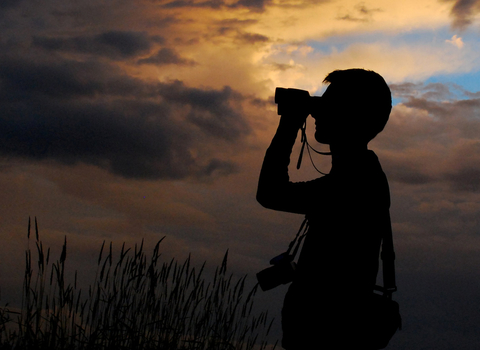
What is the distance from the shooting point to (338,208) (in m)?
1.90

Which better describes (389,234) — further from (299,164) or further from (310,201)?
(299,164)

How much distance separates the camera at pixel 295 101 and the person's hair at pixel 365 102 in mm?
135

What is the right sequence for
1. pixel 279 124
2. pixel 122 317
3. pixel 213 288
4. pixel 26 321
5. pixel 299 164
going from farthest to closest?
pixel 213 288 → pixel 122 317 → pixel 26 321 → pixel 299 164 → pixel 279 124

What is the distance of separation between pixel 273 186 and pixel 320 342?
753 millimetres

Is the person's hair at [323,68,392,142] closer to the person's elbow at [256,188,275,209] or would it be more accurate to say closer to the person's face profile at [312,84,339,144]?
the person's face profile at [312,84,339,144]

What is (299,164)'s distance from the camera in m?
2.61

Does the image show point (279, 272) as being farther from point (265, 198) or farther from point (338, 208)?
point (338, 208)

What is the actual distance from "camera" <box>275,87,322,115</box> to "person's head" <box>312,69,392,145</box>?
0.04 metres

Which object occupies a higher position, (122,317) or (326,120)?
(326,120)

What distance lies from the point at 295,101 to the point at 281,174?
0.39 m

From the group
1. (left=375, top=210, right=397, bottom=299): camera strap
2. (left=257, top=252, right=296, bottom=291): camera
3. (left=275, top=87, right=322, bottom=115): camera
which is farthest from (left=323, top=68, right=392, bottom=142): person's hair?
(left=257, top=252, right=296, bottom=291): camera

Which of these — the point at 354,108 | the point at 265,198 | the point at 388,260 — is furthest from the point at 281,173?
the point at 388,260

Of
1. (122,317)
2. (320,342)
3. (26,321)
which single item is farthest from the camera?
(122,317)

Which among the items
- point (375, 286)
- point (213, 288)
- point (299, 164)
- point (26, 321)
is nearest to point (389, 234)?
point (375, 286)
